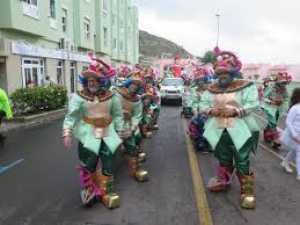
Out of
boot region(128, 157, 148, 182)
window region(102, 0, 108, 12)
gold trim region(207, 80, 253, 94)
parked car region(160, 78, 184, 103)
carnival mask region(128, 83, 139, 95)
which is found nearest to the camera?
gold trim region(207, 80, 253, 94)

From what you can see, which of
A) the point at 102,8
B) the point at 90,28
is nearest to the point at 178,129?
the point at 90,28

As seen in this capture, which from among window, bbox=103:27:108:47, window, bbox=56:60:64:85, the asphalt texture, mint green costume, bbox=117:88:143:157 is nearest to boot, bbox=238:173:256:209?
the asphalt texture

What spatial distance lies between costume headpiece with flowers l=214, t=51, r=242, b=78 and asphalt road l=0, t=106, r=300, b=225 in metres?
1.78

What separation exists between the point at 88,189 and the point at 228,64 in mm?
2535

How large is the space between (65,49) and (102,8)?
1347 cm

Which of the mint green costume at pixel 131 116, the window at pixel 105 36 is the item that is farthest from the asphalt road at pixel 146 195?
the window at pixel 105 36

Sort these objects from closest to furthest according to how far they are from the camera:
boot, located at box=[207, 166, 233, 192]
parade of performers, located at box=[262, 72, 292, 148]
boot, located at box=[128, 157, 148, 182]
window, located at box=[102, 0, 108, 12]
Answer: boot, located at box=[207, 166, 233, 192], boot, located at box=[128, 157, 148, 182], parade of performers, located at box=[262, 72, 292, 148], window, located at box=[102, 0, 108, 12]

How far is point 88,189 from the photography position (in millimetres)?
4848

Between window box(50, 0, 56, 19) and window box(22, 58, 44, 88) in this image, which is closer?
window box(22, 58, 44, 88)

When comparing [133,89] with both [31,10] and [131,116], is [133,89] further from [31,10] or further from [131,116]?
[31,10]

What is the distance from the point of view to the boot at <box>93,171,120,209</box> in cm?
478

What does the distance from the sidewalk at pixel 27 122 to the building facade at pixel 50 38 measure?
170 inches

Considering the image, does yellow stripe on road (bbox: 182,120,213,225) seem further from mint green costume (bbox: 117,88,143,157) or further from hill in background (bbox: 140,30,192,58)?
hill in background (bbox: 140,30,192,58)

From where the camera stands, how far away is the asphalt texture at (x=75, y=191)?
14.8 feet
